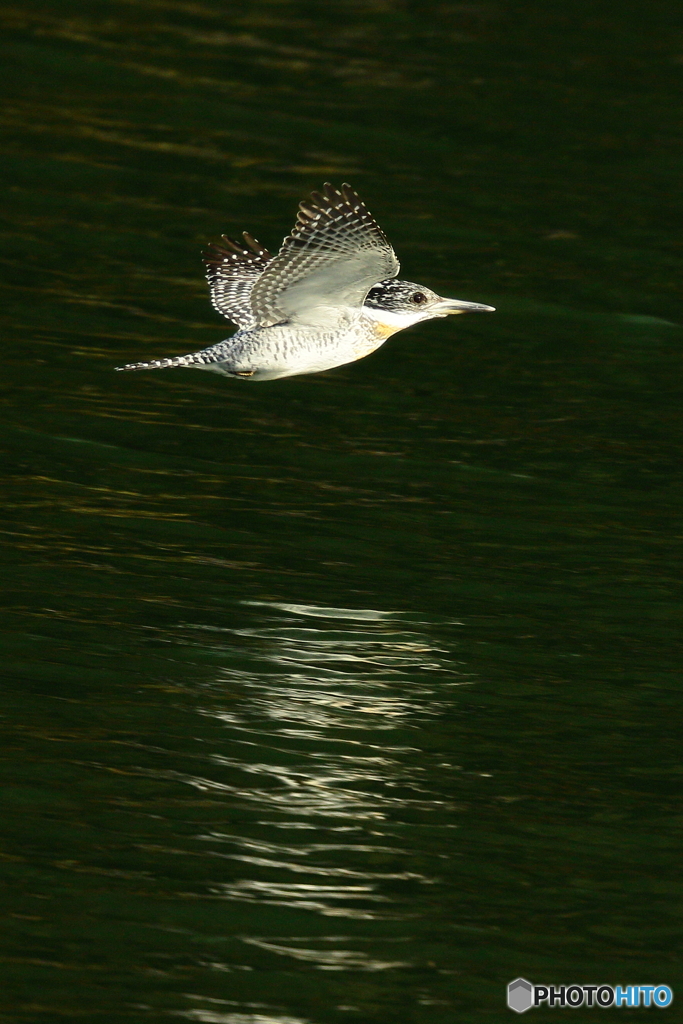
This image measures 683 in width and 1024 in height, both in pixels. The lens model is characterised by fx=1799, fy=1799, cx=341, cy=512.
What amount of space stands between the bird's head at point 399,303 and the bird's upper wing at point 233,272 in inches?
48.8

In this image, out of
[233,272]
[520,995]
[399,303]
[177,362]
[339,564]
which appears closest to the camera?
[520,995]

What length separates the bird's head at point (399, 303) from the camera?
1073cm

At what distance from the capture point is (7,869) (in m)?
6.95

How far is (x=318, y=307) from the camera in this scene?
10.5 m

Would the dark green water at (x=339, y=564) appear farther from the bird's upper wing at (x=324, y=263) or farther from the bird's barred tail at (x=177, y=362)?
the bird's upper wing at (x=324, y=263)

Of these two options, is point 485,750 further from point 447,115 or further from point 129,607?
point 447,115

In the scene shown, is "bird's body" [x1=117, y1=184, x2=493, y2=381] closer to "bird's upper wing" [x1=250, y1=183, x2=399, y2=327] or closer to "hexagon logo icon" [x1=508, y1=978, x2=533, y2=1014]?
"bird's upper wing" [x1=250, y1=183, x2=399, y2=327]

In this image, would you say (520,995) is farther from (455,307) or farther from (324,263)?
(455,307)

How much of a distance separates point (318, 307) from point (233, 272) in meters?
1.61

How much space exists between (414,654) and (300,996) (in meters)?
2.97

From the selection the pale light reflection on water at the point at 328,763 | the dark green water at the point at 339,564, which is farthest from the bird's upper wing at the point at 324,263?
the pale light reflection on water at the point at 328,763

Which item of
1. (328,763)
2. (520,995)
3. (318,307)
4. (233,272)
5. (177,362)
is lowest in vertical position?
(520,995)

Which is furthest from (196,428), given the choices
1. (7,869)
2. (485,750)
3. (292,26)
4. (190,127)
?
(292,26)

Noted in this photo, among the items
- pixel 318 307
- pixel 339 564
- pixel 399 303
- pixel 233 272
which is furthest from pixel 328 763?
pixel 233 272
